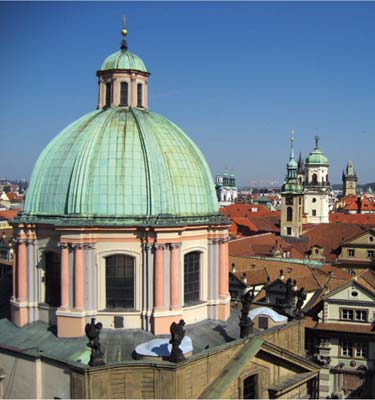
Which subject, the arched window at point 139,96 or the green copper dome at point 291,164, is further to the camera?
the green copper dome at point 291,164

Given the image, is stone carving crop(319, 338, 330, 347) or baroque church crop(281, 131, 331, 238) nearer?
stone carving crop(319, 338, 330, 347)

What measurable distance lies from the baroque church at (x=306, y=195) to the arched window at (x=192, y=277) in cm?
6409

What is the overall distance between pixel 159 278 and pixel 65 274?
4468 millimetres

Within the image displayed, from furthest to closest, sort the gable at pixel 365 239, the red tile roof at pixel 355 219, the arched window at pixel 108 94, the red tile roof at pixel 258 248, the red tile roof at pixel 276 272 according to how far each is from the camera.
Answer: the red tile roof at pixel 355 219
the gable at pixel 365 239
the red tile roof at pixel 258 248
the red tile roof at pixel 276 272
the arched window at pixel 108 94

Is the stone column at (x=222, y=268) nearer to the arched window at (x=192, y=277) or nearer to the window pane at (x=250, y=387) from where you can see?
the arched window at (x=192, y=277)

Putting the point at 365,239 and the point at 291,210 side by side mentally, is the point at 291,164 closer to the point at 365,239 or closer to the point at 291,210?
the point at 291,210

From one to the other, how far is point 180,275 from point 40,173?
29.5ft

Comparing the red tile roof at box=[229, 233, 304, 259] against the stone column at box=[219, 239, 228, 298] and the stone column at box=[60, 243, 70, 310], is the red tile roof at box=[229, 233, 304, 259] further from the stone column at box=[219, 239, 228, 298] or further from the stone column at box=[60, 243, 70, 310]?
the stone column at box=[60, 243, 70, 310]

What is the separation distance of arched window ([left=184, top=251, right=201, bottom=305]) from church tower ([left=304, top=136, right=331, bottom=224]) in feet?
298

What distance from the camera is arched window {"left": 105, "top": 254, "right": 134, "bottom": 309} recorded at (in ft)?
89.6

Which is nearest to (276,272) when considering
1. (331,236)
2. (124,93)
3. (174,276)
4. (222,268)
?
(222,268)

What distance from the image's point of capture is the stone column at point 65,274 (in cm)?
2681

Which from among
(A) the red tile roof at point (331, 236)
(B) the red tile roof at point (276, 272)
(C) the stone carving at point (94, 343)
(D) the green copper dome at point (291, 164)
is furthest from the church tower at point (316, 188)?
(C) the stone carving at point (94, 343)

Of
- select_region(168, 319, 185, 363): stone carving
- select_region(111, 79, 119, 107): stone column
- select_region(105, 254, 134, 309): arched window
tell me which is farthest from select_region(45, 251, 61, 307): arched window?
select_region(111, 79, 119, 107): stone column
